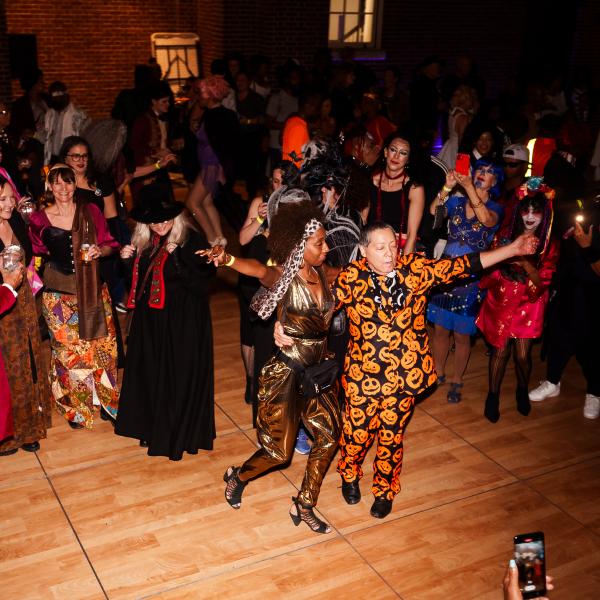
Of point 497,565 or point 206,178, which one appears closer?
point 497,565

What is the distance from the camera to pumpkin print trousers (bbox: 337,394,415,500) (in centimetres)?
402

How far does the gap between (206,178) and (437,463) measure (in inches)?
166

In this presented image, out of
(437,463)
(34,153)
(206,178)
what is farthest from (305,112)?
(437,463)

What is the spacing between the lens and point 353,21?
46.4ft

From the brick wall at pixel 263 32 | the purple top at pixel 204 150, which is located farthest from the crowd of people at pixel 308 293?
the brick wall at pixel 263 32

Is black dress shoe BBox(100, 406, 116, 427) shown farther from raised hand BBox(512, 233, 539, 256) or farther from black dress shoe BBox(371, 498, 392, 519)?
raised hand BBox(512, 233, 539, 256)

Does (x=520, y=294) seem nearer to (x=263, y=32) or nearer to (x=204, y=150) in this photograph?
(x=204, y=150)

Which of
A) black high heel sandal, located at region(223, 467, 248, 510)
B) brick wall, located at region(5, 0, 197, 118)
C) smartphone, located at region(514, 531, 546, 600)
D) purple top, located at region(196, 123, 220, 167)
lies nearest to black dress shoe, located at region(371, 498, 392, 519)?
black high heel sandal, located at region(223, 467, 248, 510)

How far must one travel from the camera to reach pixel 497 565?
13.3 ft

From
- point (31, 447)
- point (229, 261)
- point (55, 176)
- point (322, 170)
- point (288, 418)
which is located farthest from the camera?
point (31, 447)

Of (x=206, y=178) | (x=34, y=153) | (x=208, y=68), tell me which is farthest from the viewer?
(x=208, y=68)

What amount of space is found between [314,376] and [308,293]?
1.38 feet

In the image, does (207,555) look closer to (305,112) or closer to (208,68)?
(305,112)

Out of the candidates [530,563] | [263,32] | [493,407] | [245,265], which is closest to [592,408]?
[493,407]
